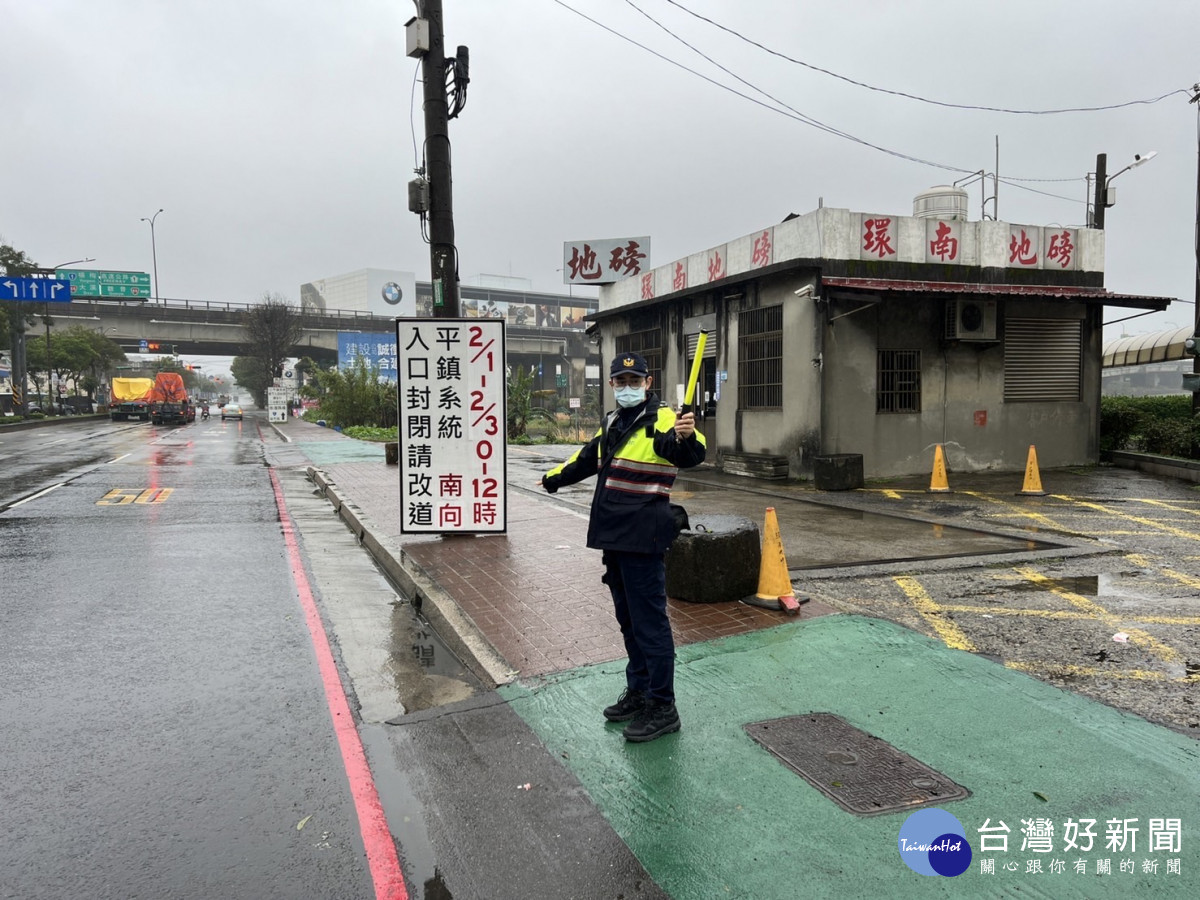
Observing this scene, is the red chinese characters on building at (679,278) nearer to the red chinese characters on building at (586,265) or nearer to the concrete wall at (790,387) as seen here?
the concrete wall at (790,387)

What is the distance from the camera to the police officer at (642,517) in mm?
3961

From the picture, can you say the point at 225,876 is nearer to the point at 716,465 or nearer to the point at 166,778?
the point at 166,778

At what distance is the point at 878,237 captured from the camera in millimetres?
14719

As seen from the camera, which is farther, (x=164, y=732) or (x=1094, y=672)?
(x=1094, y=672)

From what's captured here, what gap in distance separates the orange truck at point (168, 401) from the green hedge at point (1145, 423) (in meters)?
46.5

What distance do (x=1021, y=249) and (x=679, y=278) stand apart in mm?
7255

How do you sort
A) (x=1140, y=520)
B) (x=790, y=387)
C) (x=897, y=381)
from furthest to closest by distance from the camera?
(x=897, y=381) → (x=790, y=387) → (x=1140, y=520)

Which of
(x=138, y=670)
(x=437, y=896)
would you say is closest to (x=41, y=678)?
(x=138, y=670)

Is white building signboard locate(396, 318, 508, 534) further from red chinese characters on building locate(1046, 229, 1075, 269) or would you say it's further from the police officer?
red chinese characters on building locate(1046, 229, 1075, 269)

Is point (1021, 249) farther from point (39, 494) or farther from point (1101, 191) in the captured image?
point (39, 494)

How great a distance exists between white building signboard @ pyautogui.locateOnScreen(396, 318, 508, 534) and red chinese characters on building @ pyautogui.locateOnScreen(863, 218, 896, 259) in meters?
8.71

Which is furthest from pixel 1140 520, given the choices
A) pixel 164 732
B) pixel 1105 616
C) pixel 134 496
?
pixel 134 496

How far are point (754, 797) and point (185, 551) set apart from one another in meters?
7.99

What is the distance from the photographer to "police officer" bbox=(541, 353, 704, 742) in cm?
396
